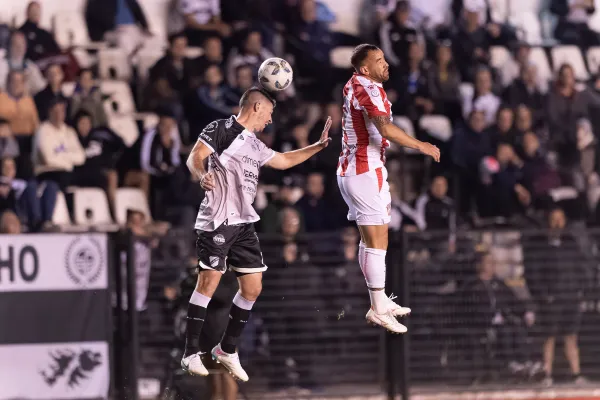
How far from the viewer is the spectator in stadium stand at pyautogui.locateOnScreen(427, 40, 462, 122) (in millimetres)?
15352

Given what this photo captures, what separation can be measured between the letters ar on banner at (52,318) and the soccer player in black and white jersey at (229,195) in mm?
2887

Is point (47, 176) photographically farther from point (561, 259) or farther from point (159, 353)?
point (561, 259)

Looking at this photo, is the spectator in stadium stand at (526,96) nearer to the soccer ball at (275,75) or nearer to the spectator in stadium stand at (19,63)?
the spectator in stadium stand at (19,63)

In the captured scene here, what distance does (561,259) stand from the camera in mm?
13250

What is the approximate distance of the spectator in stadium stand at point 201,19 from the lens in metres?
15.3

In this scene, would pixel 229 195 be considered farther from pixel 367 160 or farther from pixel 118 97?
pixel 118 97

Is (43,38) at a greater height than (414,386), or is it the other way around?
(43,38)

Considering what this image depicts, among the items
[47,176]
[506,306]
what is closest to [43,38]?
[47,176]

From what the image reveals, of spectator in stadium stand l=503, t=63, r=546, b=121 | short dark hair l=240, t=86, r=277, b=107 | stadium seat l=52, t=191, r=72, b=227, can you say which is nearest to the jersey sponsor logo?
short dark hair l=240, t=86, r=277, b=107

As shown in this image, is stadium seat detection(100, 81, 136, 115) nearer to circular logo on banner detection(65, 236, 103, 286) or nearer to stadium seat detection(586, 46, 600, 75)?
circular logo on banner detection(65, 236, 103, 286)

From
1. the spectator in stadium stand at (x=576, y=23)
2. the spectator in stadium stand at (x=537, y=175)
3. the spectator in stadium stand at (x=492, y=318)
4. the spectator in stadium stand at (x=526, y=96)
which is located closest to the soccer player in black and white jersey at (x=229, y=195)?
the spectator in stadium stand at (x=492, y=318)

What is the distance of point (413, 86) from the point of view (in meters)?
15.2

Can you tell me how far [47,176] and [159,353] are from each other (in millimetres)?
2622

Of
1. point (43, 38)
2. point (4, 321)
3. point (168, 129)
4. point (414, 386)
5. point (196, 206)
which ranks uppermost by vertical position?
point (43, 38)
